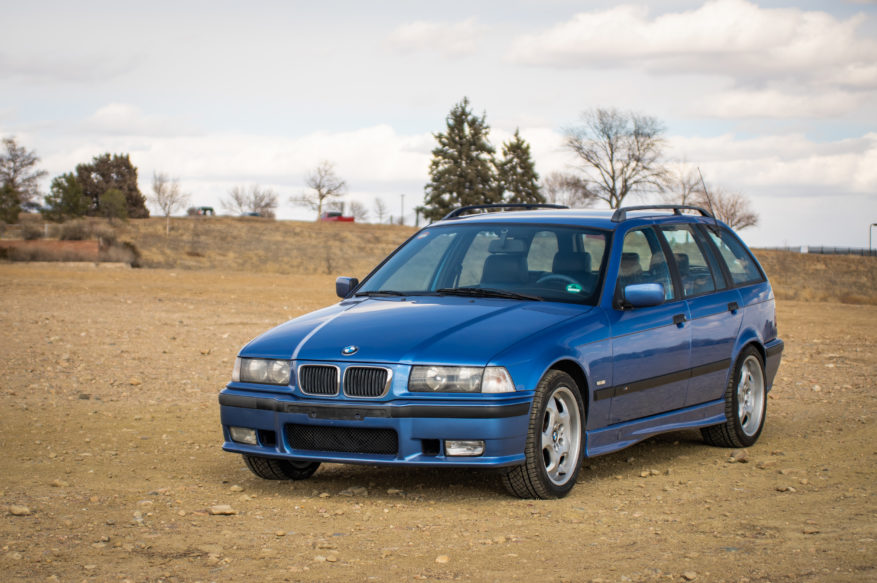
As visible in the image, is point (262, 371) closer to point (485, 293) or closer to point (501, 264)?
point (485, 293)

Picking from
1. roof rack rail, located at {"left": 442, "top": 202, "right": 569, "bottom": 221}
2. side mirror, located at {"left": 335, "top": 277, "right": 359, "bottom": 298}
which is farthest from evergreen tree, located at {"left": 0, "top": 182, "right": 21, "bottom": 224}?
side mirror, located at {"left": 335, "top": 277, "right": 359, "bottom": 298}

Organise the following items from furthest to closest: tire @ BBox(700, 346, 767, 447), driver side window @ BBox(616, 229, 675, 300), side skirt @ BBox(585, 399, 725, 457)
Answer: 1. tire @ BBox(700, 346, 767, 447)
2. driver side window @ BBox(616, 229, 675, 300)
3. side skirt @ BBox(585, 399, 725, 457)

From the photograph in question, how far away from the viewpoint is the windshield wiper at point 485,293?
261 inches

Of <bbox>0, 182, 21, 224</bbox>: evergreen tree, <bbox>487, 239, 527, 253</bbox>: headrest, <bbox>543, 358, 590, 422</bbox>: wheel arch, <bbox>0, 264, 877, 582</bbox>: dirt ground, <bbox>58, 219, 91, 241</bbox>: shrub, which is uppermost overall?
<bbox>0, 182, 21, 224</bbox>: evergreen tree

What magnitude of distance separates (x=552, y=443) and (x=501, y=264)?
1413 millimetres

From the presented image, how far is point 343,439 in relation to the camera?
585 cm

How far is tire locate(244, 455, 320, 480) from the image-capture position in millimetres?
6488

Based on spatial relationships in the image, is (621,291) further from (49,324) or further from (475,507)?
(49,324)

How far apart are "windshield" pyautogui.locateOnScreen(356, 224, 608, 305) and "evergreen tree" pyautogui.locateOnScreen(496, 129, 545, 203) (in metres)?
63.8

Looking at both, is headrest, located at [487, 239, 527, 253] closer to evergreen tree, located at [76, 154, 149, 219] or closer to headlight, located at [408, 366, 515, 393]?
headlight, located at [408, 366, 515, 393]

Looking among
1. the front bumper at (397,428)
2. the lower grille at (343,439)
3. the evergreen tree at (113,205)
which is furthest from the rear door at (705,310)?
the evergreen tree at (113,205)

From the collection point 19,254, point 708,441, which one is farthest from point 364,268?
point 708,441

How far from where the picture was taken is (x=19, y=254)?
37594 millimetres

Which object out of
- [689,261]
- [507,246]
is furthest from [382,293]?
[689,261]
